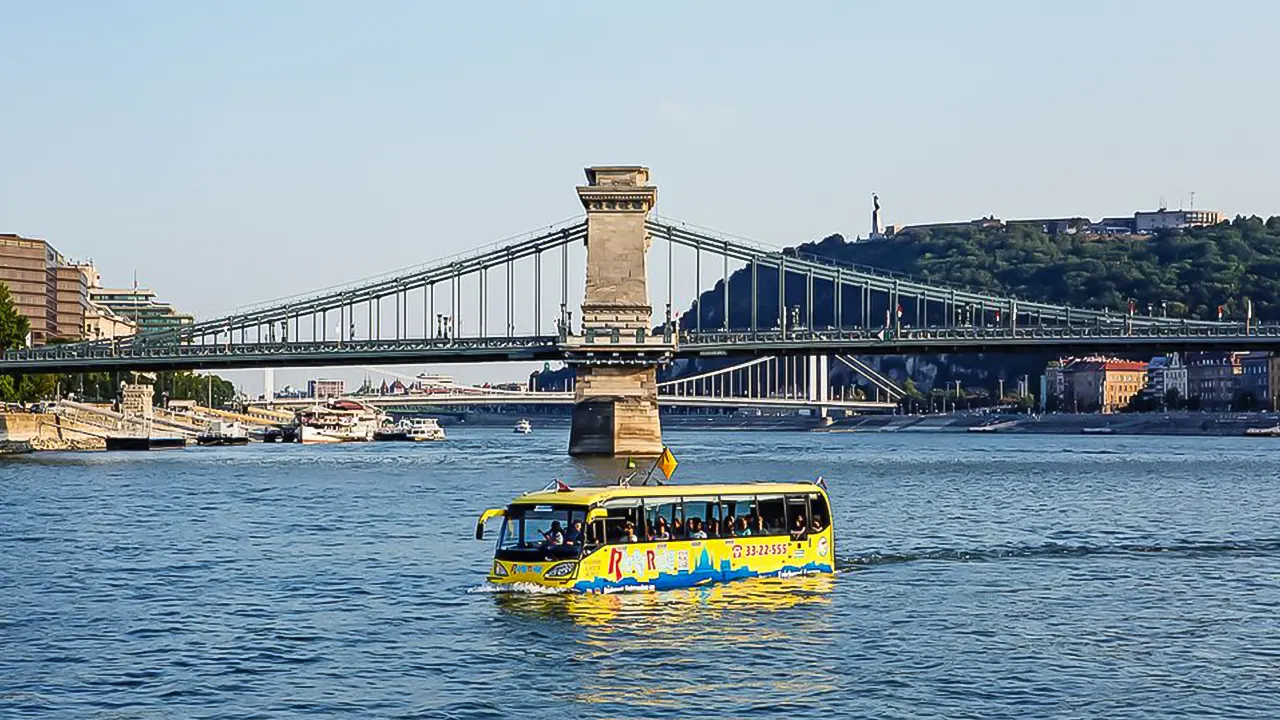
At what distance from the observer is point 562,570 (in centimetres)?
3303

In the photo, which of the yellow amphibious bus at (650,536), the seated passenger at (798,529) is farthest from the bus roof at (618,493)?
the seated passenger at (798,529)

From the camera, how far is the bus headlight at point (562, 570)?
33.0 metres

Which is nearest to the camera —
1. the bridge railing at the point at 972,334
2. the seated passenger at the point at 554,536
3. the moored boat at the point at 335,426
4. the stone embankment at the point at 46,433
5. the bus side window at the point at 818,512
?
the seated passenger at the point at 554,536

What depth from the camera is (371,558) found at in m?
42.0

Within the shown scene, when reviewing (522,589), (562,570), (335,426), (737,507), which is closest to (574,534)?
(562,570)

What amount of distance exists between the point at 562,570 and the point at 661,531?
6.71 feet

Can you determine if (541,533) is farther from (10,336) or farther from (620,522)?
(10,336)

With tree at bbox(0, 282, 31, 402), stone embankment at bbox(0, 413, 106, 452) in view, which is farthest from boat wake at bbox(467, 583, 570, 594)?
tree at bbox(0, 282, 31, 402)

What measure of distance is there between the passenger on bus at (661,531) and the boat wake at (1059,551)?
6703 millimetres

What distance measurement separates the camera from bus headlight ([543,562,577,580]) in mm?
32969

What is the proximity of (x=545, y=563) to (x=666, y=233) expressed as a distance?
3413 inches

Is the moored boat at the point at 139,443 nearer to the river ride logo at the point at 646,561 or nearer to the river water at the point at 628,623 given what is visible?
the river water at the point at 628,623

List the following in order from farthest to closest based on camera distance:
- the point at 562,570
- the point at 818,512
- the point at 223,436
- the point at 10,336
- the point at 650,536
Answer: the point at 223,436, the point at 10,336, the point at 818,512, the point at 650,536, the point at 562,570

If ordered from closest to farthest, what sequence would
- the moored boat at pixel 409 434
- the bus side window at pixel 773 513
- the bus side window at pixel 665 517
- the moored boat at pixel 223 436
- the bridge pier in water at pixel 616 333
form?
the bus side window at pixel 665 517 → the bus side window at pixel 773 513 → the bridge pier in water at pixel 616 333 → the moored boat at pixel 223 436 → the moored boat at pixel 409 434
